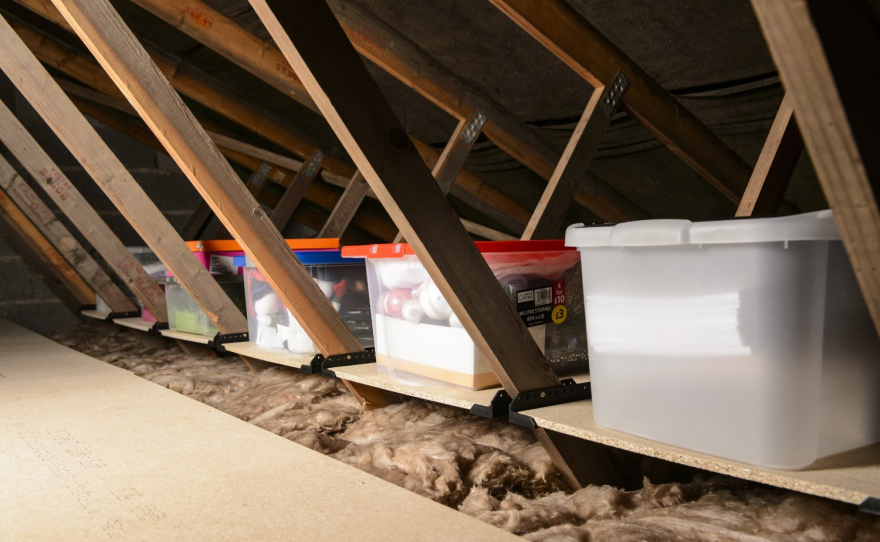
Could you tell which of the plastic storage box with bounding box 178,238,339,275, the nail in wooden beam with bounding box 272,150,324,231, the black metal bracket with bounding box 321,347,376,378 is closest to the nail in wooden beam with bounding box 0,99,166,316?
the plastic storage box with bounding box 178,238,339,275

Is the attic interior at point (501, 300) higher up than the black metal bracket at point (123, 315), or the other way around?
the attic interior at point (501, 300)

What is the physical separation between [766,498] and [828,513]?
6.5 inches

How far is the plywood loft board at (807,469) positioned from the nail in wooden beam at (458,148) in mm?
1581

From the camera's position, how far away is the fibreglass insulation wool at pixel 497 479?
1.29 m

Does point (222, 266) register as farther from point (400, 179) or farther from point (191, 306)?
point (400, 179)

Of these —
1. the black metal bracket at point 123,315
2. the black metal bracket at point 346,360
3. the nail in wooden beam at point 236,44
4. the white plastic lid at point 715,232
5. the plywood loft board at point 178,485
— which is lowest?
the plywood loft board at point 178,485

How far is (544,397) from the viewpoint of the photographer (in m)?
1.76

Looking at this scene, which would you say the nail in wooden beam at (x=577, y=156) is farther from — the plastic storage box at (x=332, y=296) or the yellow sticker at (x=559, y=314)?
the plastic storage box at (x=332, y=296)

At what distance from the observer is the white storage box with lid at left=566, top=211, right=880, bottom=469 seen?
1.16 meters

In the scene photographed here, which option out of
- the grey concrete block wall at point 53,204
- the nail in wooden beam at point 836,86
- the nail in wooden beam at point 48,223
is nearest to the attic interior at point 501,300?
the nail in wooden beam at point 836,86

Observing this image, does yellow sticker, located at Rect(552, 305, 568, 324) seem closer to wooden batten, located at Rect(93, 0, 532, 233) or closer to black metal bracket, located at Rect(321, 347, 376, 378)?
black metal bracket, located at Rect(321, 347, 376, 378)

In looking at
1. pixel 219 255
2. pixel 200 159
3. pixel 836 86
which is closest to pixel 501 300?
pixel 836 86

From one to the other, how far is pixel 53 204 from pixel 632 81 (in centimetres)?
491

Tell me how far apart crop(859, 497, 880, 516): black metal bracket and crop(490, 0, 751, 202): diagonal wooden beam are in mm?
1410
